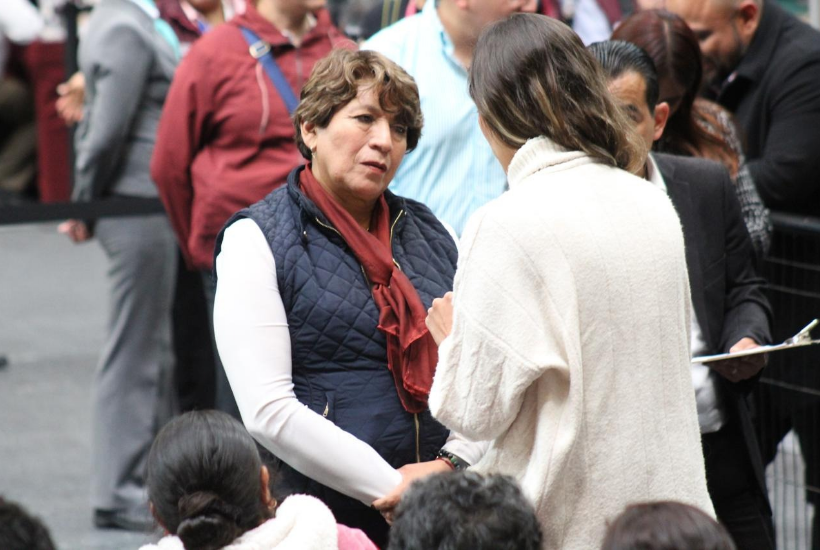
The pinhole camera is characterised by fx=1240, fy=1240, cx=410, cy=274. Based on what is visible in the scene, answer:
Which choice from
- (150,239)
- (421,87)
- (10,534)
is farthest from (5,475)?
(10,534)

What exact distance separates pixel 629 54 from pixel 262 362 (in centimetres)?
139

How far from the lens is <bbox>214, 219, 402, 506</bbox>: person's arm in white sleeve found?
275 centimetres

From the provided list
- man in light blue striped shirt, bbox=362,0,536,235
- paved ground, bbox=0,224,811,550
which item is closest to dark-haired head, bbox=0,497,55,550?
paved ground, bbox=0,224,811,550

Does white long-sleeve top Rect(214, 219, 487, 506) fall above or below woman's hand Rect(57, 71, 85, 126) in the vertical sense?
above

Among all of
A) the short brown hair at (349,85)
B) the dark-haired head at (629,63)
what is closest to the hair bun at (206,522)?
the short brown hair at (349,85)

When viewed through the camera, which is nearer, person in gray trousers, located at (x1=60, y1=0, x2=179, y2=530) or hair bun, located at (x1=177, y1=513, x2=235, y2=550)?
hair bun, located at (x1=177, y1=513, x2=235, y2=550)

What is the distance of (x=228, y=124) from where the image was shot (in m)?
4.68

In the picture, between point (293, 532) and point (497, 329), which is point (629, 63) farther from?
point (293, 532)

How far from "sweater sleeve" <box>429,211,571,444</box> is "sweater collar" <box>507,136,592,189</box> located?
0.13 m

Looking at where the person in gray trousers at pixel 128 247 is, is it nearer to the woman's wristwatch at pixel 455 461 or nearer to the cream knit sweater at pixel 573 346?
the woman's wristwatch at pixel 455 461

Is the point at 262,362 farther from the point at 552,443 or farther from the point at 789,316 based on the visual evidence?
the point at 789,316

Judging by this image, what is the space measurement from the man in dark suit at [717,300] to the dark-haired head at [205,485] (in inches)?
53.5

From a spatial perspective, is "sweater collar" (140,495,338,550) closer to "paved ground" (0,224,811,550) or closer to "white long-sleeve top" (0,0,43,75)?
"paved ground" (0,224,811,550)

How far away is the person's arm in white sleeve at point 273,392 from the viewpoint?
9.04ft
